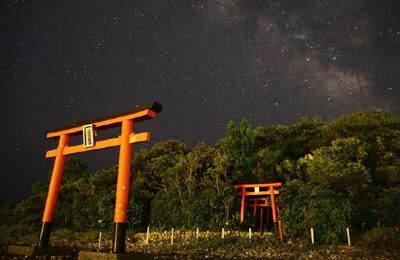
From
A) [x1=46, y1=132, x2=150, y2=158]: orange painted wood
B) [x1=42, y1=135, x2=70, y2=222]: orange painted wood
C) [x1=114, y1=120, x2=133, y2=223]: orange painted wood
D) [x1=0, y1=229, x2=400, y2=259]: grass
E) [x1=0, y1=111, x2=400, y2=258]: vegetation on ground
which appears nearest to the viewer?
[x1=114, y1=120, x2=133, y2=223]: orange painted wood

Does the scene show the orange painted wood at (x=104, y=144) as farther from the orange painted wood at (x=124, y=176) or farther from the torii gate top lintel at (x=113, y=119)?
the torii gate top lintel at (x=113, y=119)

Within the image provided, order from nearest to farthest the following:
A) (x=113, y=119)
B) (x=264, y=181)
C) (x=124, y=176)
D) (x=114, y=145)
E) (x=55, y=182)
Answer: (x=124, y=176) → (x=114, y=145) → (x=113, y=119) → (x=55, y=182) → (x=264, y=181)

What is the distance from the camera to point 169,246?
13422 millimetres

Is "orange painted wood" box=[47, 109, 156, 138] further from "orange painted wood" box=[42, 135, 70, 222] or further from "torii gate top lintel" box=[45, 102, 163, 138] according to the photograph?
"orange painted wood" box=[42, 135, 70, 222]

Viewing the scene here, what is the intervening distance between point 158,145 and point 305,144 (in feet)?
42.6

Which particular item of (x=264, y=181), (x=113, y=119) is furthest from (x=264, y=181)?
(x=113, y=119)

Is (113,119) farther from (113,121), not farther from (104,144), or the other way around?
(104,144)

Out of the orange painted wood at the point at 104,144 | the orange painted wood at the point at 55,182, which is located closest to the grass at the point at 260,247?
the orange painted wood at the point at 55,182

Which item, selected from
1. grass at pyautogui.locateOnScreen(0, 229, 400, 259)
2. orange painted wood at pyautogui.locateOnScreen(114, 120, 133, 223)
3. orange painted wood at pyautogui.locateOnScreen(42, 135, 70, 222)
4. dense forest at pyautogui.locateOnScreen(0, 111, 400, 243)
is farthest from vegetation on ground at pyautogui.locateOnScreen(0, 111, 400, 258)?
orange painted wood at pyautogui.locateOnScreen(42, 135, 70, 222)

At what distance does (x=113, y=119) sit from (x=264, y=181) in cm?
1264

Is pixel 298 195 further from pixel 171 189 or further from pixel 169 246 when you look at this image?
pixel 171 189

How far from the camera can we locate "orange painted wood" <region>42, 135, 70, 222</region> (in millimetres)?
9430

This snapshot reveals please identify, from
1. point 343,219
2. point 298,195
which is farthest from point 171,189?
point 343,219

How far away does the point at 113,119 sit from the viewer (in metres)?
8.73
